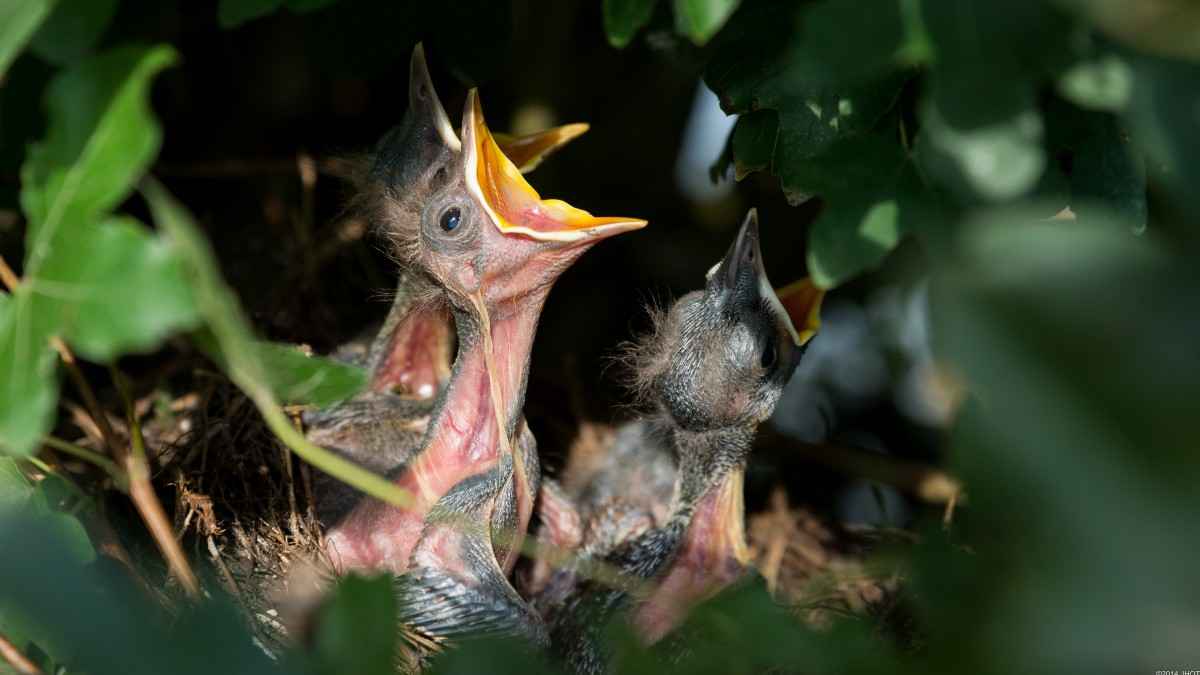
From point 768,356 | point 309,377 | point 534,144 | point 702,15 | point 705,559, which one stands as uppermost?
point 702,15

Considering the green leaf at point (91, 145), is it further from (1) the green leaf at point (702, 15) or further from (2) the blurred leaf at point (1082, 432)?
(2) the blurred leaf at point (1082, 432)

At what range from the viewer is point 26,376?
795 millimetres

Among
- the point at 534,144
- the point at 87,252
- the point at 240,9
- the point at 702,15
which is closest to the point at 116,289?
the point at 87,252

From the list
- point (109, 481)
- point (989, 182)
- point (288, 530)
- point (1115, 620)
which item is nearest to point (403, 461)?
point (288, 530)

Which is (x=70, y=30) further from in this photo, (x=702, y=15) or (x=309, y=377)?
(x=702, y=15)

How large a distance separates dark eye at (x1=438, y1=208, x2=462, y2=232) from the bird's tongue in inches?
20.3

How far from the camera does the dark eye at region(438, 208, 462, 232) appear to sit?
1384 mm

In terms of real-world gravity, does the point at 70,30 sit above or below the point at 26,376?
above

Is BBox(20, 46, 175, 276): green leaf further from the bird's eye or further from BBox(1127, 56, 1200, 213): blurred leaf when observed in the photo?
the bird's eye

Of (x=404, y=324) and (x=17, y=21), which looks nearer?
(x=17, y=21)

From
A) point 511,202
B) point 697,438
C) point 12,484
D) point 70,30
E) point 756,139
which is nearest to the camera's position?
point 70,30

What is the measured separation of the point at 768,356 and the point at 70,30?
3.04 ft

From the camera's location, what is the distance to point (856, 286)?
2248 mm

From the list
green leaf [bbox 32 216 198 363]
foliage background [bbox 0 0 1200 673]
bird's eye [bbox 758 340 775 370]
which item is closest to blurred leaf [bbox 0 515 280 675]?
foliage background [bbox 0 0 1200 673]
